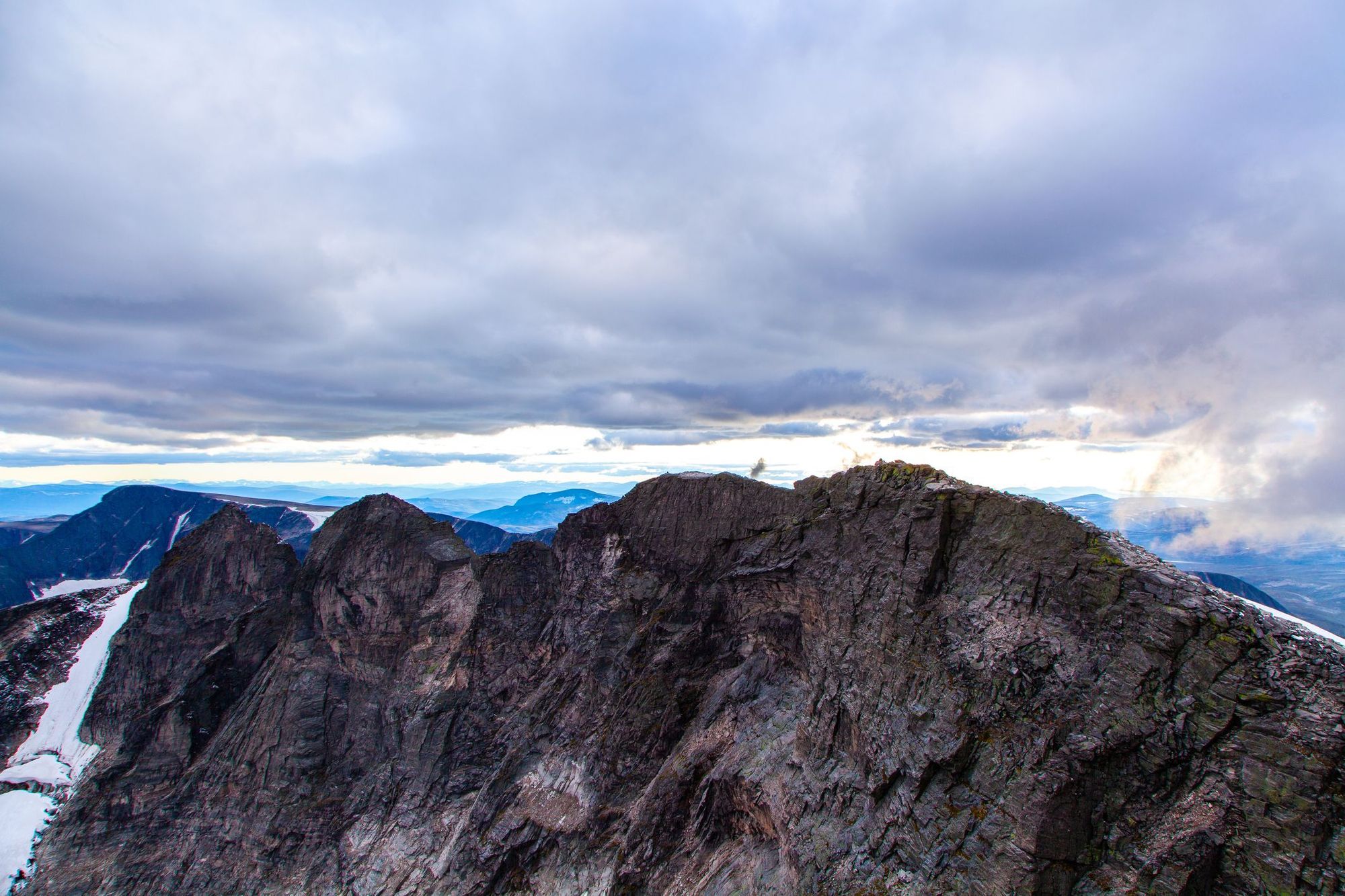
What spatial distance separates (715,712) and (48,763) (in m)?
99.0

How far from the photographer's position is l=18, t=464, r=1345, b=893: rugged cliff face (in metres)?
25.0

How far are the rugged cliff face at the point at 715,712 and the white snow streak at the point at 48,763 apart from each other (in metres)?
4.75

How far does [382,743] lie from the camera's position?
63969 mm

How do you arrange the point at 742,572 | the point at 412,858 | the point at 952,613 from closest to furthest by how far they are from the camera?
the point at 952,613 → the point at 742,572 → the point at 412,858

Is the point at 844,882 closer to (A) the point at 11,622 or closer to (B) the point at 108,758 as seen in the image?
(B) the point at 108,758

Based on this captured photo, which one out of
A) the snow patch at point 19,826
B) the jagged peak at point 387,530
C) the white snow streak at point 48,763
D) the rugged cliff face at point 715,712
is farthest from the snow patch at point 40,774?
the jagged peak at point 387,530

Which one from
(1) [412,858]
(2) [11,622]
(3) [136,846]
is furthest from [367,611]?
(2) [11,622]

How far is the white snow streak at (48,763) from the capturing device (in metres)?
71.4

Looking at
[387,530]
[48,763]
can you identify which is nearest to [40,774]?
[48,763]

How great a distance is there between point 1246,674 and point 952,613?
12164 mm

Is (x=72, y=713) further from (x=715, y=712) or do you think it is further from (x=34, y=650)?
(x=715, y=712)

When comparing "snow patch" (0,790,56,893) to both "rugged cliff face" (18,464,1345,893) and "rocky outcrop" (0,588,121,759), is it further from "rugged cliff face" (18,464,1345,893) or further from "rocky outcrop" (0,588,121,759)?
"rocky outcrop" (0,588,121,759)

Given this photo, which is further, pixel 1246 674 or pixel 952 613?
pixel 952 613

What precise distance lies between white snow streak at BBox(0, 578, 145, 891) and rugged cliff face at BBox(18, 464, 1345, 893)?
4753 mm
